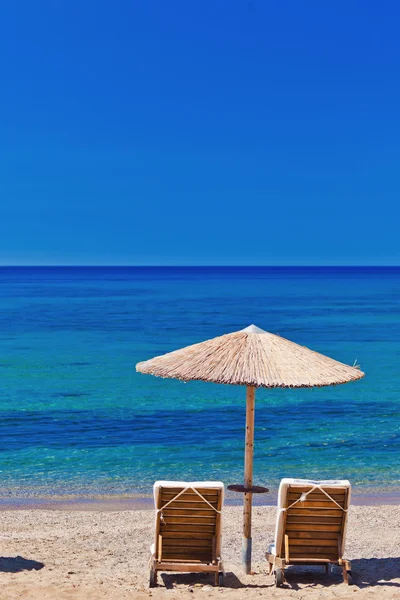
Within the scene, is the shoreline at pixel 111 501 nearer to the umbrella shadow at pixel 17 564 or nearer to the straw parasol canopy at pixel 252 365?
the umbrella shadow at pixel 17 564

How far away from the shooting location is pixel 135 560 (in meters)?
8.64

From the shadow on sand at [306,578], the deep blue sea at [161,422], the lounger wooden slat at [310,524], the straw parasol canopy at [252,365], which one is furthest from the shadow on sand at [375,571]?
the deep blue sea at [161,422]

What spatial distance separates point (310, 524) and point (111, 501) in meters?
5.46

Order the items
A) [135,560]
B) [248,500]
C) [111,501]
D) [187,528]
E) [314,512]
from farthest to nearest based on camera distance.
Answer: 1. [111,501]
2. [135,560]
3. [248,500]
4. [187,528]
5. [314,512]

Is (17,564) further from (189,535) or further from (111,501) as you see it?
(111,501)

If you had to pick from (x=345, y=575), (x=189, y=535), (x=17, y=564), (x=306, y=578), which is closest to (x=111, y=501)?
(x=17, y=564)

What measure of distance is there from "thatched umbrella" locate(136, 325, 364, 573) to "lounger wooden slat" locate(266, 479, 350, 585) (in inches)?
18.4

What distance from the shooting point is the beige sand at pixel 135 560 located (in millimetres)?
7031

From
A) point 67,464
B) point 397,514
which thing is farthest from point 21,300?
point 397,514

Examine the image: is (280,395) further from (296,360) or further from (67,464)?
(296,360)

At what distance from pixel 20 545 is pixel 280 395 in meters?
13.0

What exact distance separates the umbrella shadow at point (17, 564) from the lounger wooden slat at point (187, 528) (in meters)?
1.50

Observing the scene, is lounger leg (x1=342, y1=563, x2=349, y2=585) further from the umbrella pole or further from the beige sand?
the umbrella pole

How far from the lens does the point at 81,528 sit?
10.1 m
